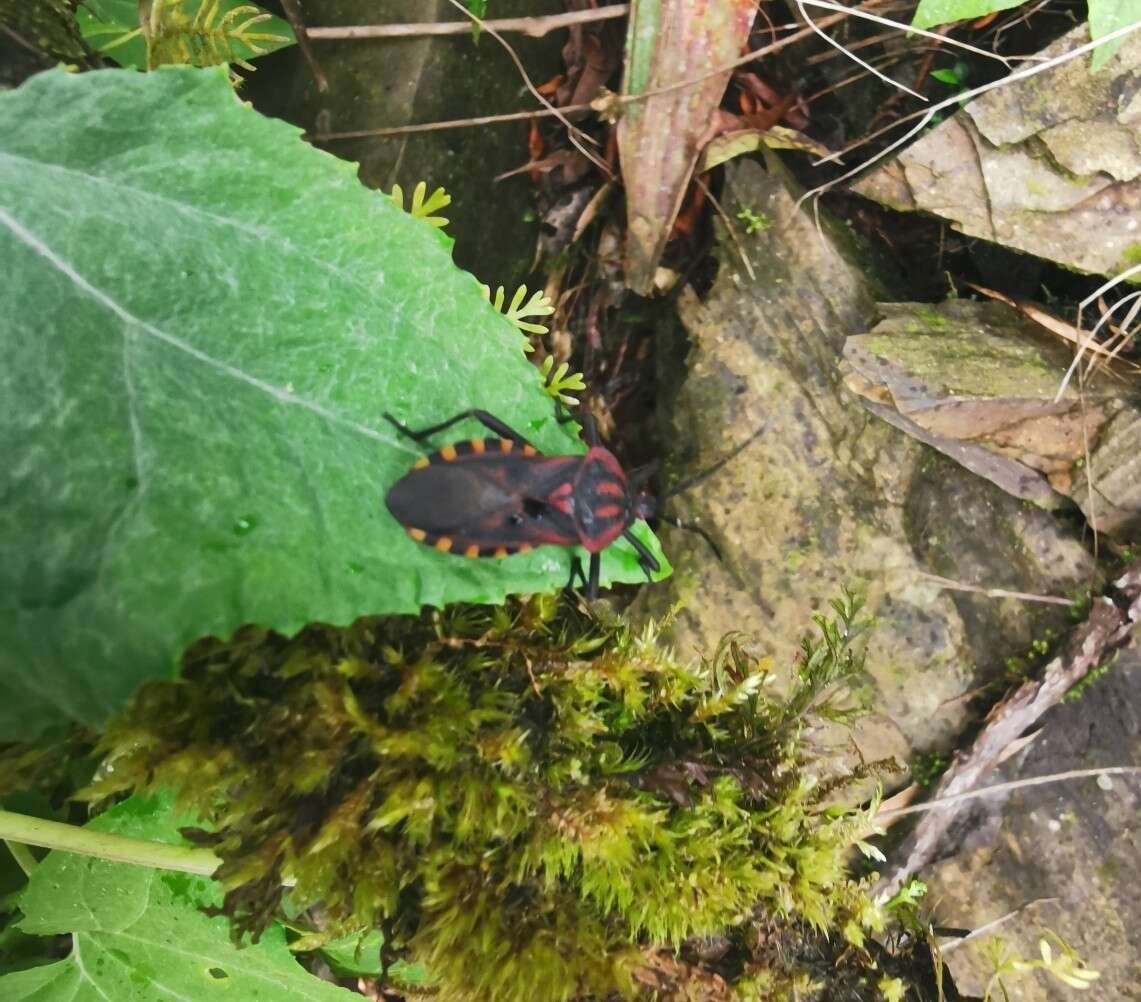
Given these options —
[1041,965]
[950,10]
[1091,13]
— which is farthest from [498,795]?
[1091,13]

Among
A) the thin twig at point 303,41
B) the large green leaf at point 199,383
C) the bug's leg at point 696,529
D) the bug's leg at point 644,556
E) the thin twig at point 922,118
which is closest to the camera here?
the large green leaf at point 199,383

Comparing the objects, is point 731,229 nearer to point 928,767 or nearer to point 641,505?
point 641,505

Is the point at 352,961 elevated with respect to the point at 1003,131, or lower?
lower

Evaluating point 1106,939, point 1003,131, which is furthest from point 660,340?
point 1106,939

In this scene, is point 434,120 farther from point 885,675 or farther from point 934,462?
point 885,675

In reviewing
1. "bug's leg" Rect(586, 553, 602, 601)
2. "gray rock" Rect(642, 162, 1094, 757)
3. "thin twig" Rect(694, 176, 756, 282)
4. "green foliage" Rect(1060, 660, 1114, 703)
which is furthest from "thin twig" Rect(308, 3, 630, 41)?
"green foliage" Rect(1060, 660, 1114, 703)

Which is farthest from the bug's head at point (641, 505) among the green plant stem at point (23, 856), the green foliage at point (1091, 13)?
the green plant stem at point (23, 856)

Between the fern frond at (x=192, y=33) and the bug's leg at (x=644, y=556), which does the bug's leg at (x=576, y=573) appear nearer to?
the bug's leg at (x=644, y=556)
